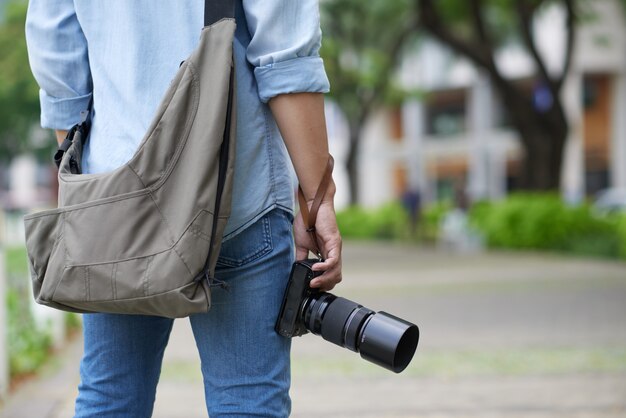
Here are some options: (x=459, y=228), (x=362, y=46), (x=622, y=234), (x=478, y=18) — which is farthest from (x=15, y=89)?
(x=622, y=234)

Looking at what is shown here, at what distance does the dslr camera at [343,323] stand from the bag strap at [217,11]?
1.73 feet

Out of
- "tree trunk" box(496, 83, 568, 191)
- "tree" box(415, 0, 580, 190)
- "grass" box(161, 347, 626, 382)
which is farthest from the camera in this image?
"tree trunk" box(496, 83, 568, 191)

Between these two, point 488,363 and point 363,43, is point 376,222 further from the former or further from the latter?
point 488,363

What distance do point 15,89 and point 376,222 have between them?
11123mm

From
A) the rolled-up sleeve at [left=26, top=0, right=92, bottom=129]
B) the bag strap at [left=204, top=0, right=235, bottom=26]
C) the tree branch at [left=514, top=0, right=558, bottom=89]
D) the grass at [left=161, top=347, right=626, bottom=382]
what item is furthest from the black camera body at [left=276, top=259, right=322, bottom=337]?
the tree branch at [left=514, top=0, right=558, bottom=89]

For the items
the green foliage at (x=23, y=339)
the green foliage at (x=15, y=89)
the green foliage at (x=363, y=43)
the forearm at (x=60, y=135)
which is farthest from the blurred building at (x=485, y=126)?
the forearm at (x=60, y=135)

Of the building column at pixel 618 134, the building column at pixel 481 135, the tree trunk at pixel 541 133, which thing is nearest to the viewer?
the tree trunk at pixel 541 133

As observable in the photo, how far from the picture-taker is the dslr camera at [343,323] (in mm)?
1823

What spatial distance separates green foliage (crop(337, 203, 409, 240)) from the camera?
2642cm

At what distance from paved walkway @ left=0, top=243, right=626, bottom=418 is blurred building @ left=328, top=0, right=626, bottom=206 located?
2024cm

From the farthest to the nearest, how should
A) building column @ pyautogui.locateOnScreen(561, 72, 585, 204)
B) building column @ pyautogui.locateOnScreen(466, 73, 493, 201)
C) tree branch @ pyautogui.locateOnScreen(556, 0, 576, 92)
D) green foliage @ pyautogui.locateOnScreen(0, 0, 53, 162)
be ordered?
building column @ pyautogui.locateOnScreen(466, 73, 493, 201) < building column @ pyautogui.locateOnScreen(561, 72, 585, 204) < green foliage @ pyautogui.locateOnScreen(0, 0, 53, 162) < tree branch @ pyautogui.locateOnScreen(556, 0, 576, 92)

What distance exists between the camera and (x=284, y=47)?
1842 millimetres

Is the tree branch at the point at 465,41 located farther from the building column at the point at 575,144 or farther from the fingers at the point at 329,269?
the building column at the point at 575,144

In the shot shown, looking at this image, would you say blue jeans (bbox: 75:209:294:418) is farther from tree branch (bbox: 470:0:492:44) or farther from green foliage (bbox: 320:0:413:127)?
green foliage (bbox: 320:0:413:127)
